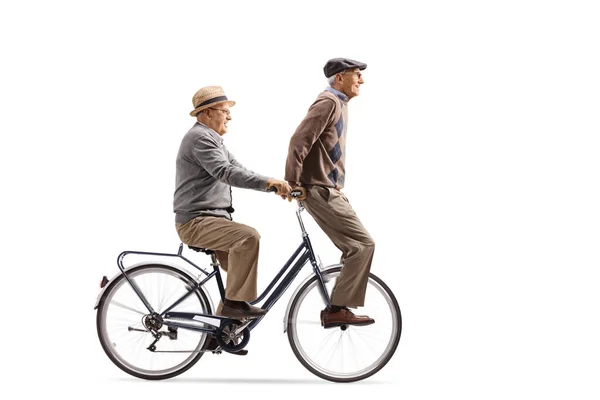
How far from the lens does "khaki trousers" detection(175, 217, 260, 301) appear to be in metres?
6.13

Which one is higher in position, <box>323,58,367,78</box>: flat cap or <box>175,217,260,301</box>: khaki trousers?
<box>323,58,367,78</box>: flat cap

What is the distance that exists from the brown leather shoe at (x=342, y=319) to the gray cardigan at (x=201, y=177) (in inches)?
40.1

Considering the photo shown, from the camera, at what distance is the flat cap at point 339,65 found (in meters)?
6.37

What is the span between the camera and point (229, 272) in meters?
6.21

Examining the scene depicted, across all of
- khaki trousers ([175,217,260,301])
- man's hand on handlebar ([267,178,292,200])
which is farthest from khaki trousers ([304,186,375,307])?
khaki trousers ([175,217,260,301])

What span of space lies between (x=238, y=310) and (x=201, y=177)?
38.3 inches

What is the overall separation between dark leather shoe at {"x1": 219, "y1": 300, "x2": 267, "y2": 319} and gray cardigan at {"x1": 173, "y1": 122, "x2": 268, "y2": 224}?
0.63 metres

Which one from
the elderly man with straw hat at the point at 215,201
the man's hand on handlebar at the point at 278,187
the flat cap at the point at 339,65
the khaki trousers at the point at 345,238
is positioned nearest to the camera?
the man's hand on handlebar at the point at 278,187

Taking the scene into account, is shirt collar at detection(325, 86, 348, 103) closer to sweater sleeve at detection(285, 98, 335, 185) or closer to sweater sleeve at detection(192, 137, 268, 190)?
sweater sleeve at detection(285, 98, 335, 185)

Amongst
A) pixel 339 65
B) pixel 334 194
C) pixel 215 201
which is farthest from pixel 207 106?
pixel 334 194

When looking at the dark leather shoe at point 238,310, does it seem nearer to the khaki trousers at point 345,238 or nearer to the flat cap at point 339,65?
the khaki trousers at point 345,238

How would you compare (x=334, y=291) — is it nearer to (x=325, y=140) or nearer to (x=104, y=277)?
(x=325, y=140)

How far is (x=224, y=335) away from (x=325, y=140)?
61.9 inches

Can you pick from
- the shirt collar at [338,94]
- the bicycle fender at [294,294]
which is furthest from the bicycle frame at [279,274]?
the shirt collar at [338,94]
